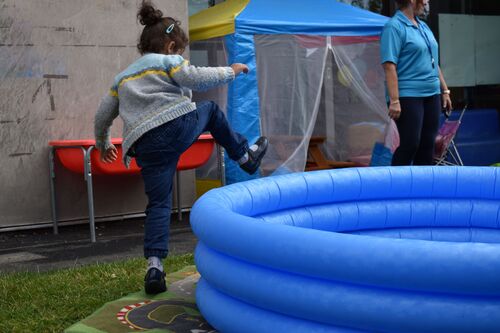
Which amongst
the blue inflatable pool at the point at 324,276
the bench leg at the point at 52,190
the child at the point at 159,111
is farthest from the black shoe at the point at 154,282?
the bench leg at the point at 52,190

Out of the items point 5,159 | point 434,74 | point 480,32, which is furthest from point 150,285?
point 480,32

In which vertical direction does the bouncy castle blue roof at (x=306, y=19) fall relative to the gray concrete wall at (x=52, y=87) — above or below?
above

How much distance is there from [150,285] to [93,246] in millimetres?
2187

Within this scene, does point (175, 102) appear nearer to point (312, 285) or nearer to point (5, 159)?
point (312, 285)

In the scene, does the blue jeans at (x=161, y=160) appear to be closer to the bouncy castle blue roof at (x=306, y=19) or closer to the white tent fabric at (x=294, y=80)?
the bouncy castle blue roof at (x=306, y=19)

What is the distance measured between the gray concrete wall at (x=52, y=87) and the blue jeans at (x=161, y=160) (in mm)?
2985

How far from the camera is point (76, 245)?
6.03 m

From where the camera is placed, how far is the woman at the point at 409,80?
218 inches

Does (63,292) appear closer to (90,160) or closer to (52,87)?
(90,160)

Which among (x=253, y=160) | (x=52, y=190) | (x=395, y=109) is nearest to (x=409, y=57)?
(x=395, y=109)

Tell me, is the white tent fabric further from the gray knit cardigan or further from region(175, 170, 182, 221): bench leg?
the gray knit cardigan

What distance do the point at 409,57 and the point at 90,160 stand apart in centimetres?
253

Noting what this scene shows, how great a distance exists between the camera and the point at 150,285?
388cm

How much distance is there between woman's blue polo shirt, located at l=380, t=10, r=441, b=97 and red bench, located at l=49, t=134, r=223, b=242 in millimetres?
1901
